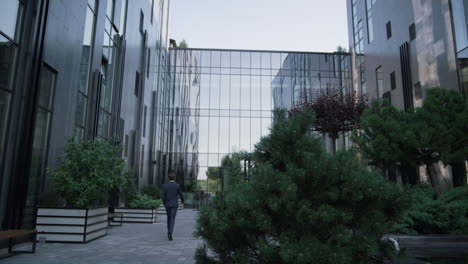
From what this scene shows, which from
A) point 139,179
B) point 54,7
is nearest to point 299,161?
point 54,7

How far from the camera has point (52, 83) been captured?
960 cm

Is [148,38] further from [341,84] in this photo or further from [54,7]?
[341,84]

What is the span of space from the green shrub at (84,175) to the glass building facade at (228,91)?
20796mm

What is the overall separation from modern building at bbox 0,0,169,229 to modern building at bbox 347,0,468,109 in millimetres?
13188

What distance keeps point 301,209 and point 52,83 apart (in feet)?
31.1

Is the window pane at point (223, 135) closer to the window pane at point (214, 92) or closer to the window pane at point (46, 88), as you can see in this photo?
the window pane at point (214, 92)

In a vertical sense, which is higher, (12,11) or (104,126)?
(12,11)

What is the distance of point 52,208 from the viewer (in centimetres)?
842

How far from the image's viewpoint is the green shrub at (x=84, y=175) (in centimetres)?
871

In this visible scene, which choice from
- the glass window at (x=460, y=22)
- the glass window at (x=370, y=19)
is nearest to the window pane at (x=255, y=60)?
the glass window at (x=370, y=19)

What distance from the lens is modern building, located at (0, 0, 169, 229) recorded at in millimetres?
7668

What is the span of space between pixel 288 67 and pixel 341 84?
212 inches

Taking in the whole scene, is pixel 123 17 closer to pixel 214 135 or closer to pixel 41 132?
pixel 41 132

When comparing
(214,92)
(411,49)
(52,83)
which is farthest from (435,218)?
(214,92)
